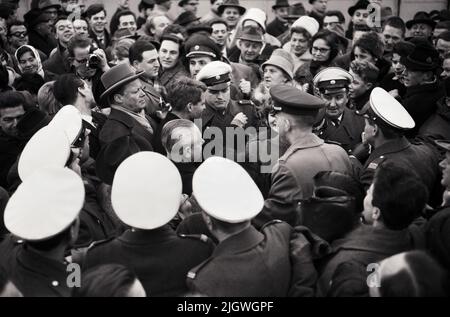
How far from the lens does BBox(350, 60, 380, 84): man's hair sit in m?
6.82

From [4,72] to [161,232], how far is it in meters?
4.39

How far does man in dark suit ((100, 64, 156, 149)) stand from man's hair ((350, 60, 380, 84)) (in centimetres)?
253

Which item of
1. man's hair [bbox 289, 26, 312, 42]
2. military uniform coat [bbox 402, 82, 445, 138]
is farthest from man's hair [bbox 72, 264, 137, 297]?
man's hair [bbox 289, 26, 312, 42]

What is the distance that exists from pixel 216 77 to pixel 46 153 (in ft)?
7.65

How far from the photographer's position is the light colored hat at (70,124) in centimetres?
428

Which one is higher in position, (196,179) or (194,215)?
(196,179)

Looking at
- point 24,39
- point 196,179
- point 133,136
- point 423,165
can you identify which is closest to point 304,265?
point 196,179

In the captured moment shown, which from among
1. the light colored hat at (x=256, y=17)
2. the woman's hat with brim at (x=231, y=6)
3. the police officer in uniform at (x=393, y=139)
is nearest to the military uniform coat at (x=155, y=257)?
the police officer in uniform at (x=393, y=139)

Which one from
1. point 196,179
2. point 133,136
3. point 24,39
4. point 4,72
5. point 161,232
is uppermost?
point 196,179

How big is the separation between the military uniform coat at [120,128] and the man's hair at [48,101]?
849 mm

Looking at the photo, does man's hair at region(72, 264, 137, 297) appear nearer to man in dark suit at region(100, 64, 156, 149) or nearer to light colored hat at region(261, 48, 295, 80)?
man in dark suit at region(100, 64, 156, 149)

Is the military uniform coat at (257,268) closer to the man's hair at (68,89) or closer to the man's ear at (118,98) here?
the man's ear at (118,98)

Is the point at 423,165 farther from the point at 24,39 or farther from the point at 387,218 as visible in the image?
the point at 24,39
